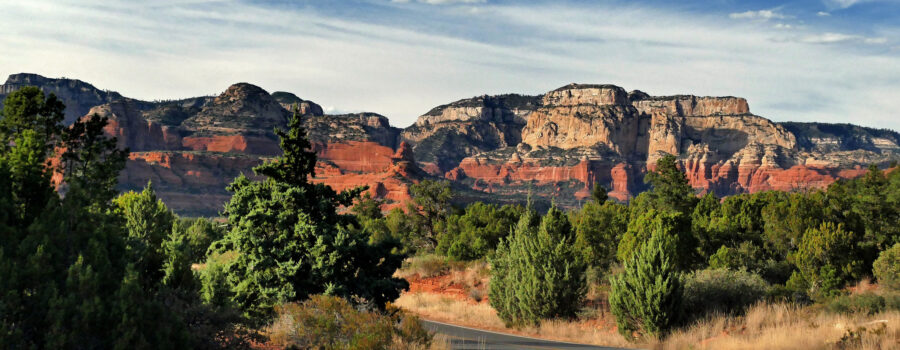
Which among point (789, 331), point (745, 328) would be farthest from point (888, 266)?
point (789, 331)

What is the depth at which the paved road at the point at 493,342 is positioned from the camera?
16875 millimetres

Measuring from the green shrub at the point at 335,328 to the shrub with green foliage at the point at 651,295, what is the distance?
7.43 meters

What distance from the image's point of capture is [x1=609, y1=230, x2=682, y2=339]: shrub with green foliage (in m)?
17.7

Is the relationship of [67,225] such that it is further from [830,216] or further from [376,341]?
[830,216]

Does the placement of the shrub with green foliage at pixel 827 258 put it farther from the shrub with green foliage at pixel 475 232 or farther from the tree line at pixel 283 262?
the shrub with green foliage at pixel 475 232

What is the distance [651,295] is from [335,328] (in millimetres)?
9149

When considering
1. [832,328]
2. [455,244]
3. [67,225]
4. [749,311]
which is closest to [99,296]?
[67,225]

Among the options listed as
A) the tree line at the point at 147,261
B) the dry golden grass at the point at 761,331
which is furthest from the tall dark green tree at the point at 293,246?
the dry golden grass at the point at 761,331

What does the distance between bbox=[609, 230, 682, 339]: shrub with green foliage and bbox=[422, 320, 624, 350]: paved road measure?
4.70 ft

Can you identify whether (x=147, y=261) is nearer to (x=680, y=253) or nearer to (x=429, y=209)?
(x=680, y=253)

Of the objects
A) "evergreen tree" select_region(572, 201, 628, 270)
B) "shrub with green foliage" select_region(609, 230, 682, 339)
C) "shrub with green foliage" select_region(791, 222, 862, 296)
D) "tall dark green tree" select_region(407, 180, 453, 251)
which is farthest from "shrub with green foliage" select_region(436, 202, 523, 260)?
"shrub with green foliage" select_region(609, 230, 682, 339)

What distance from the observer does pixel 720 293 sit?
20188 millimetres

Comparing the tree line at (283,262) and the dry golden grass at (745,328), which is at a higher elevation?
the tree line at (283,262)

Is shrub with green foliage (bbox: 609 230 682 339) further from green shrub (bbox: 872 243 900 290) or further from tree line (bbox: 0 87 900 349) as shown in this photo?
green shrub (bbox: 872 243 900 290)
